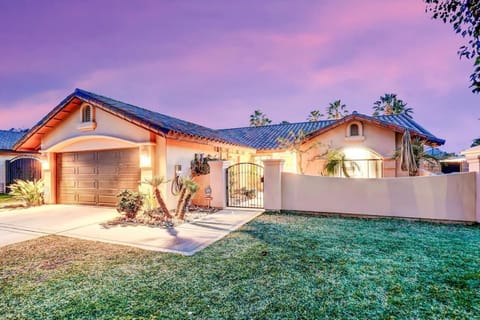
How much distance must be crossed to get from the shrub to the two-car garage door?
1571 mm

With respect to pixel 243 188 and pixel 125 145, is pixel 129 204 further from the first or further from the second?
pixel 243 188

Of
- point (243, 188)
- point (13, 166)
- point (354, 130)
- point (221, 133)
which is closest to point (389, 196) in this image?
point (354, 130)

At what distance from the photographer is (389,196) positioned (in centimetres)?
893

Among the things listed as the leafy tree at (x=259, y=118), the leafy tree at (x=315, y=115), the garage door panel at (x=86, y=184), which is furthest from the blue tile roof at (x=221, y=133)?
the leafy tree at (x=259, y=118)

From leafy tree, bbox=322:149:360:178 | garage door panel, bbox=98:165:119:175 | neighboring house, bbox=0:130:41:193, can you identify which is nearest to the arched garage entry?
neighboring house, bbox=0:130:41:193

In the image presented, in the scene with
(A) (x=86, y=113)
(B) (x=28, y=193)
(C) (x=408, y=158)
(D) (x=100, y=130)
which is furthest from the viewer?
(B) (x=28, y=193)

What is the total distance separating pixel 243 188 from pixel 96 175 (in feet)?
25.5

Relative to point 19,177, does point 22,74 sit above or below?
above

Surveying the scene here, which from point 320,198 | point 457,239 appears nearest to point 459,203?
point 457,239

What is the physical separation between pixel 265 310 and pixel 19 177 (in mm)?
22284

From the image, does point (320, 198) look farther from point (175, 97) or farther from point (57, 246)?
point (175, 97)

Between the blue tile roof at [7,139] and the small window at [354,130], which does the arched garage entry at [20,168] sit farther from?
the small window at [354,130]

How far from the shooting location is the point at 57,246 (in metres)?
6.22

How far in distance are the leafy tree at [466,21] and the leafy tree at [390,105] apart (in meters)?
40.5
